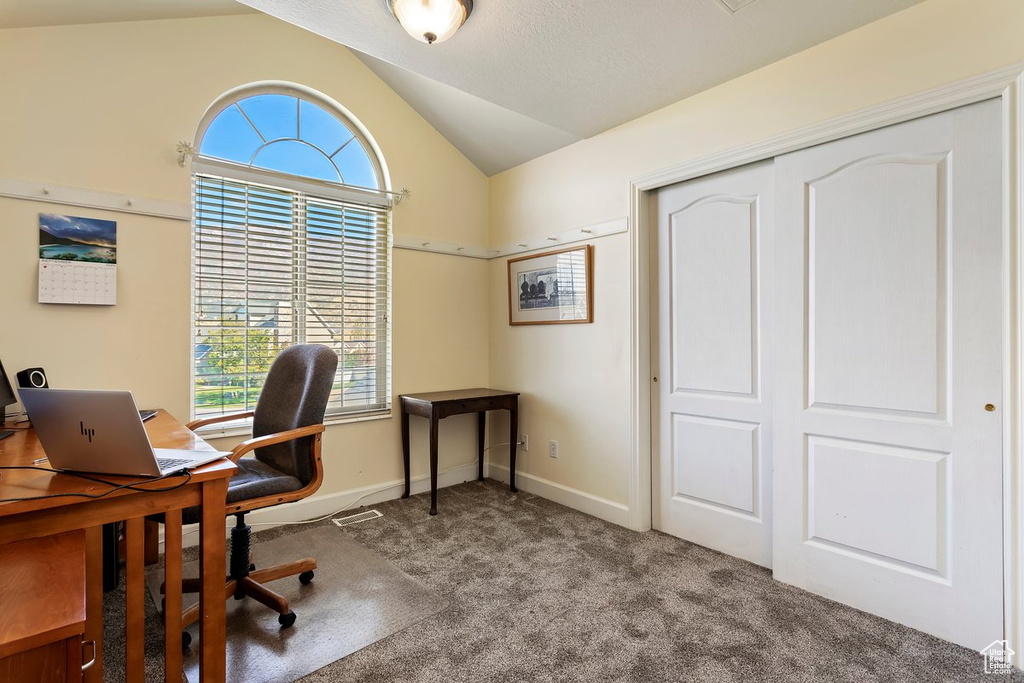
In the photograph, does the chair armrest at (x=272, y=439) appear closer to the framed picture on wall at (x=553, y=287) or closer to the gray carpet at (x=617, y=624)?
→ the gray carpet at (x=617, y=624)

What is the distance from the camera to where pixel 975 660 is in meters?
1.71

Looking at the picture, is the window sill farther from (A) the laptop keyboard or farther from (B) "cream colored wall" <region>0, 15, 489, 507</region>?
(A) the laptop keyboard

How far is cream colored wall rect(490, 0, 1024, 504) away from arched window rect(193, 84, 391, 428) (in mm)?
976

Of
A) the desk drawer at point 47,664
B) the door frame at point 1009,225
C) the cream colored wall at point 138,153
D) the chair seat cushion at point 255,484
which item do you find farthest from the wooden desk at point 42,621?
the door frame at point 1009,225

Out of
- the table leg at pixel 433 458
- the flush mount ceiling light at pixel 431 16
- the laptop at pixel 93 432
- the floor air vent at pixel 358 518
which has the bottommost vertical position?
the floor air vent at pixel 358 518

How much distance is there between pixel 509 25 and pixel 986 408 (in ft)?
7.51

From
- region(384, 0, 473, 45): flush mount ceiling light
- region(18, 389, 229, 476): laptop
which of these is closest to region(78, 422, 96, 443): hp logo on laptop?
region(18, 389, 229, 476): laptop

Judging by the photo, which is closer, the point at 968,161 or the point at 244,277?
the point at 968,161

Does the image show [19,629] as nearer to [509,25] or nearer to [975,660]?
[509,25]

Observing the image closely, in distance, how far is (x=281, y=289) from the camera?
118 inches

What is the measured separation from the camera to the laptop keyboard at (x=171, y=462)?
138 cm

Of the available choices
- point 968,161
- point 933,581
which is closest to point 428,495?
point 933,581

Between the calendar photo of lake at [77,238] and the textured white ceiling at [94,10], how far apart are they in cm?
83

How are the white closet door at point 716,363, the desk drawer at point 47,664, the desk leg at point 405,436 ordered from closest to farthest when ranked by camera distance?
the desk drawer at point 47,664
the white closet door at point 716,363
the desk leg at point 405,436
